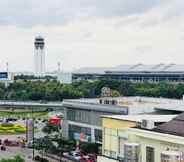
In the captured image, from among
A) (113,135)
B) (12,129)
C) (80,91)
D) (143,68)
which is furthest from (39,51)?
(113,135)

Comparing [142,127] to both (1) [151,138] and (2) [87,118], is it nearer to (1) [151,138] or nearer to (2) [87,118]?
(1) [151,138]

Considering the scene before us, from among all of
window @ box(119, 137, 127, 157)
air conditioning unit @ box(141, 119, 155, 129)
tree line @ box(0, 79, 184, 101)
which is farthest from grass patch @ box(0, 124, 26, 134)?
air conditioning unit @ box(141, 119, 155, 129)

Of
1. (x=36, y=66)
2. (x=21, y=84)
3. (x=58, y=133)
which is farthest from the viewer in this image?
(x=36, y=66)

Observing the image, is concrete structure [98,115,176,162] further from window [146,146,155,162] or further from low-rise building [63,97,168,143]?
low-rise building [63,97,168,143]

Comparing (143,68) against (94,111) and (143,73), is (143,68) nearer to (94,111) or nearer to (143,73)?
(143,73)

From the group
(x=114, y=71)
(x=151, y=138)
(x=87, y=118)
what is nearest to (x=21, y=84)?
(x=114, y=71)

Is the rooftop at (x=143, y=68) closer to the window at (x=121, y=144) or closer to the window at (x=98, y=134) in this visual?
the window at (x=98, y=134)

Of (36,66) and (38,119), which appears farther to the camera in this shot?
(36,66)
